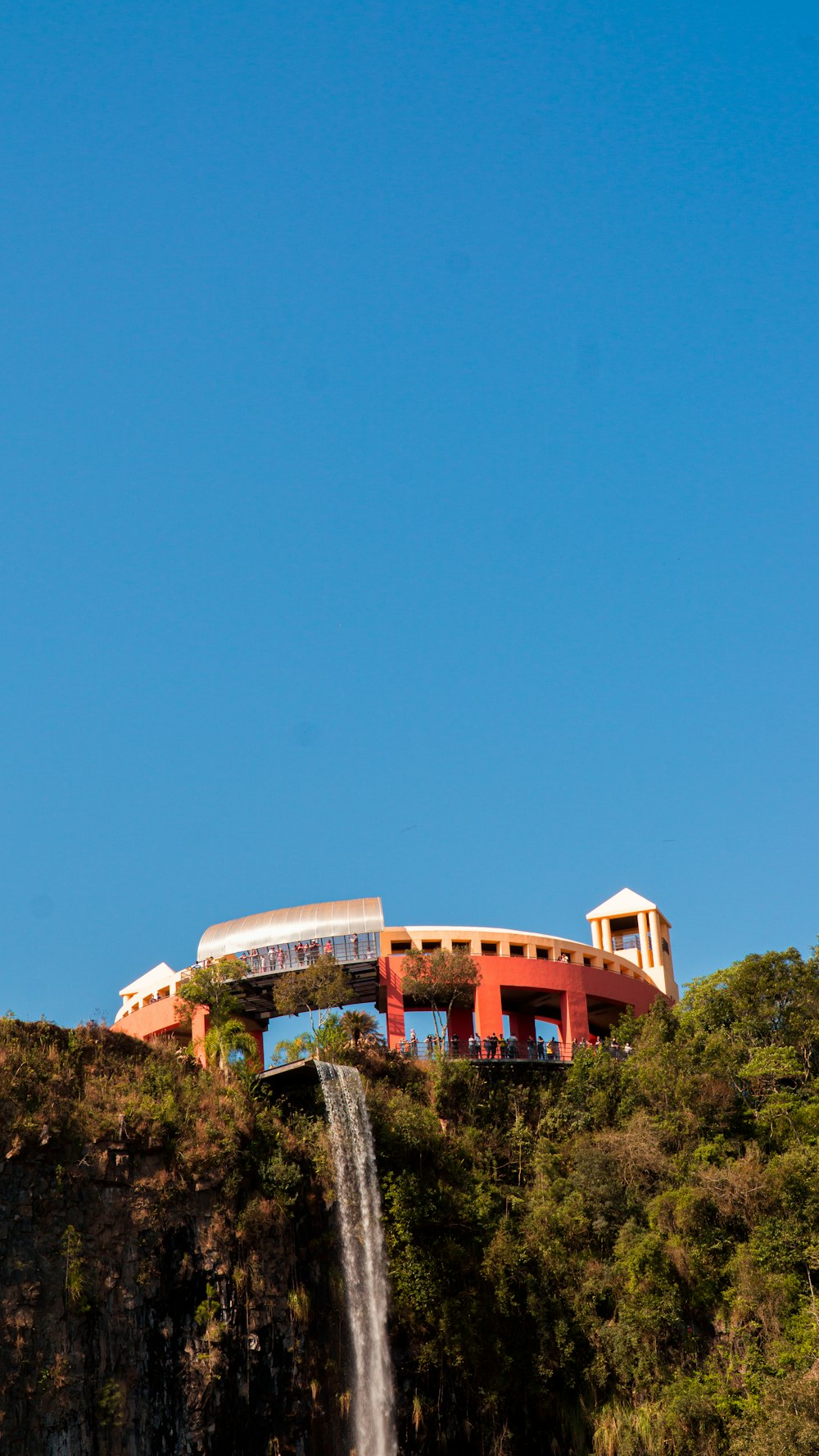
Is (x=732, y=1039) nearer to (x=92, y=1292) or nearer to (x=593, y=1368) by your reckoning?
(x=593, y=1368)

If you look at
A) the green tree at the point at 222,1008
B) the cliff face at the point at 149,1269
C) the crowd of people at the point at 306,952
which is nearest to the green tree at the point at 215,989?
the green tree at the point at 222,1008

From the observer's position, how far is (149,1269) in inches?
1276

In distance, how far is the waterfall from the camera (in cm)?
3475

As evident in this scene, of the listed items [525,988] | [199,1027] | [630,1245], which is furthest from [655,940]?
[199,1027]

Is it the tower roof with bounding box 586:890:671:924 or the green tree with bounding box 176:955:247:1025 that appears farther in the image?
the tower roof with bounding box 586:890:671:924

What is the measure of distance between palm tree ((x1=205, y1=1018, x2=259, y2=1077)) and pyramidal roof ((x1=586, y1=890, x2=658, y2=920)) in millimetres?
23891

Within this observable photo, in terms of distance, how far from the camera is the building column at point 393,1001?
145ft

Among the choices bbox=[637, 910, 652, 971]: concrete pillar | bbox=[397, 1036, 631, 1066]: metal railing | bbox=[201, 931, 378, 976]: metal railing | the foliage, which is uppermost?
bbox=[637, 910, 652, 971]: concrete pillar

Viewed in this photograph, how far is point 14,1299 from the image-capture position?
2956cm

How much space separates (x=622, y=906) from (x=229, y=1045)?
25467 millimetres

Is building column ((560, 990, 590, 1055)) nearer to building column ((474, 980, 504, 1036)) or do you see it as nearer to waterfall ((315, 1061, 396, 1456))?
building column ((474, 980, 504, 1036))

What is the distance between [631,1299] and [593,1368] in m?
2.09

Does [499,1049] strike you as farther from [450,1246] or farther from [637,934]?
[637,934]

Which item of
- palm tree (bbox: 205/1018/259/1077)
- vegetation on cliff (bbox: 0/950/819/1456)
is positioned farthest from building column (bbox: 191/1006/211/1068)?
vegetation on cliff (bbox: 0/950/819/1456)
